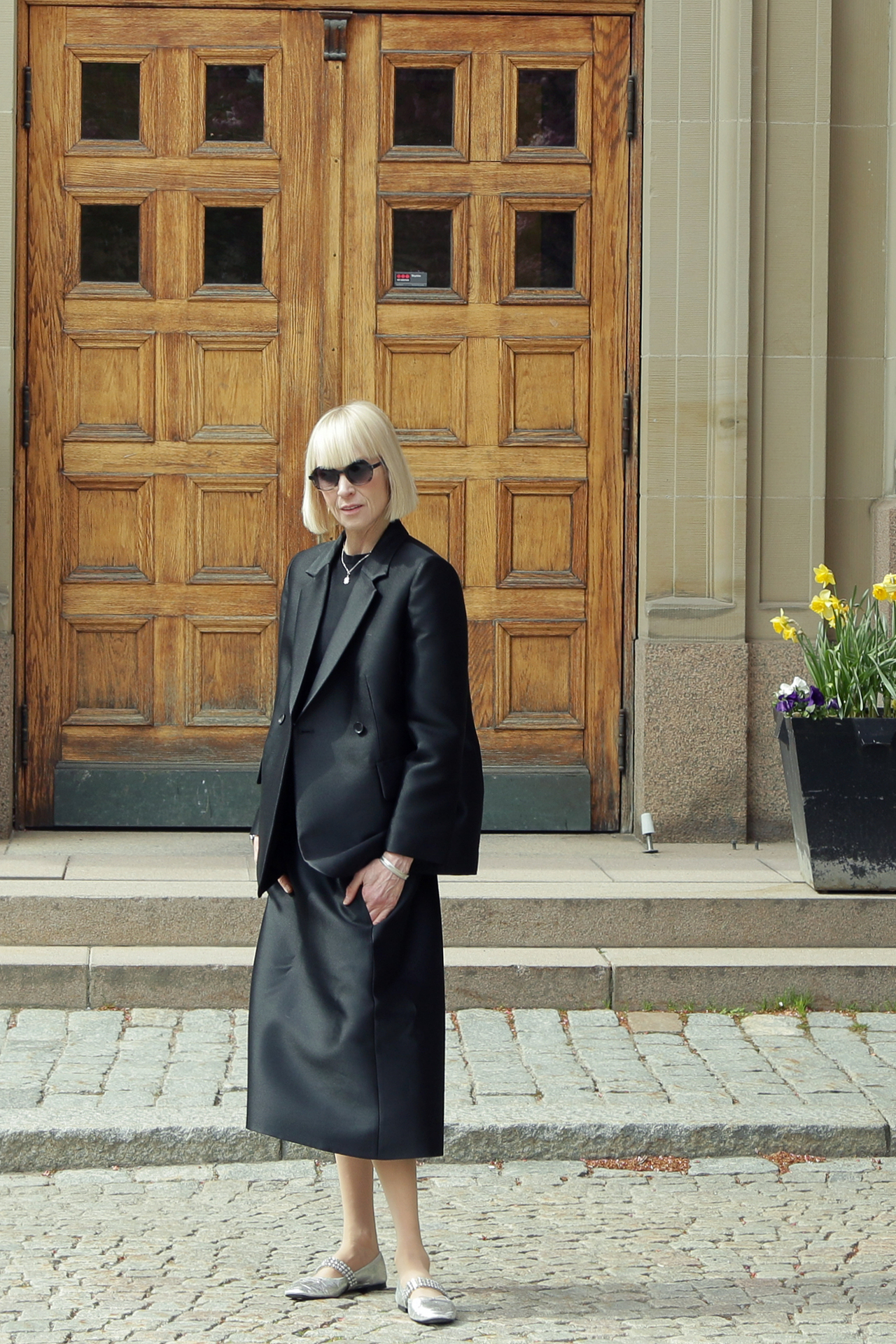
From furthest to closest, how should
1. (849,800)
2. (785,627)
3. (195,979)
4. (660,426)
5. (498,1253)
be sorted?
(660,426)
(785,627)
(849,800)
(195,979)
(498,1253)

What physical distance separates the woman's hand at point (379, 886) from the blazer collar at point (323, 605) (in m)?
0.41

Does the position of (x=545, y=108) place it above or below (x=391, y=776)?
above

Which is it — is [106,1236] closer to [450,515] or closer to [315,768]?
[315,768]

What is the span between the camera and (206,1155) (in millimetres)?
4965

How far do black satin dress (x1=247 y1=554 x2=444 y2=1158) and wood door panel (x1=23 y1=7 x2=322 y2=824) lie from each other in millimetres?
4239

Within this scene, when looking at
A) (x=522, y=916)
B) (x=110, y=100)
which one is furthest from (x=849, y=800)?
(x=110, y=100)

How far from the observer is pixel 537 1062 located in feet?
18.6

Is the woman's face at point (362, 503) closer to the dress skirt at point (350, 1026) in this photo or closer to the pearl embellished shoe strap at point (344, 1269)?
the dress skirt at point (350, 1026)

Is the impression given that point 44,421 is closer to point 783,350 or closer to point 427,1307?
point 783,350

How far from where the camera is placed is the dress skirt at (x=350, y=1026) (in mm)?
3846

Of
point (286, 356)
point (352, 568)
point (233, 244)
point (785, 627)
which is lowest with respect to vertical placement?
point (785, 627)

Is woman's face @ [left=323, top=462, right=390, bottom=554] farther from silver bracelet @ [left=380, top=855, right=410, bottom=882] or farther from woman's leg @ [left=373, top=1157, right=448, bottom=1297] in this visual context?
woman's leg @ [left=373, top=1157, right=448, bottom=1297]

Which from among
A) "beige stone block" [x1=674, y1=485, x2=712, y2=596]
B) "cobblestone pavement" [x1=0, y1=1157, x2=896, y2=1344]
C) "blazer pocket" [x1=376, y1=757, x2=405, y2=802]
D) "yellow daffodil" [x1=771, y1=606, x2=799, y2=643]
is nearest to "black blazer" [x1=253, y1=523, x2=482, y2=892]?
"blazer pocket" [x1=376, y1=757, x2=405, y2=802]

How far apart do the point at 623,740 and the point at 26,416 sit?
3115 millimetres
